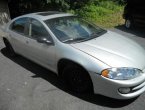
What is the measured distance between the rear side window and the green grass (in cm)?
663

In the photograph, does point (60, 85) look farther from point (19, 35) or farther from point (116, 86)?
point (19, 35)

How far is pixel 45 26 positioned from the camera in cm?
570

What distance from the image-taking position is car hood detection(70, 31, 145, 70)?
181 inches

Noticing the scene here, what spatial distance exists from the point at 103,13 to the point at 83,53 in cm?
1082

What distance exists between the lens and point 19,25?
6809 millimetres

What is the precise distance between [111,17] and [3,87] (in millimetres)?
10086

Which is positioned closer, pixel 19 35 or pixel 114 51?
pixel 114 51

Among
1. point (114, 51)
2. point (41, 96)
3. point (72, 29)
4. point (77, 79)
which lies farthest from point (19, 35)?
point (114, 51)

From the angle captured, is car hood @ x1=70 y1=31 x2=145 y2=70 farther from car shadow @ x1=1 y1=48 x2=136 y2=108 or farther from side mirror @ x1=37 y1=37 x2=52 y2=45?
car shadow @ x1=1 y1=48 x2=136 y2=108

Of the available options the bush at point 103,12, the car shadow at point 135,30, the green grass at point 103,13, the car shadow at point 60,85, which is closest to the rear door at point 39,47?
the car shadow at point 60,85

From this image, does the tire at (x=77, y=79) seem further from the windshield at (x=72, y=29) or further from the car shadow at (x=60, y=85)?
the windshield at (x=72, y=29)

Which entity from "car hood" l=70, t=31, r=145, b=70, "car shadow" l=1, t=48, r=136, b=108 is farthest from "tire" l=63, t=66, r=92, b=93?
"car hood" l=70, t=31, r=145, b=70

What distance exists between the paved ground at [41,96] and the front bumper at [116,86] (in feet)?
0.89

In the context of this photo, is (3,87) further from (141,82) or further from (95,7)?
(95,7)
